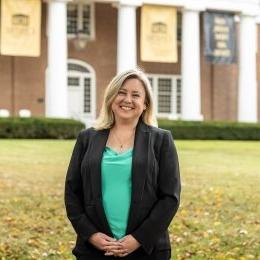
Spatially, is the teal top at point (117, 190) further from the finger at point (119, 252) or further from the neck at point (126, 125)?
the neck at point (126, 125)

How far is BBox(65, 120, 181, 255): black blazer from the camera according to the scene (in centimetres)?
409

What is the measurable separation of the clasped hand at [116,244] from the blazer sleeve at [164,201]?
38mm

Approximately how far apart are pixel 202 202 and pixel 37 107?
25254mm

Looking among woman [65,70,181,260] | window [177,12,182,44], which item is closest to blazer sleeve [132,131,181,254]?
woman [65,70,181,260]

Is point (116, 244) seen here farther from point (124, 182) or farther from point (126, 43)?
point (126, 43)

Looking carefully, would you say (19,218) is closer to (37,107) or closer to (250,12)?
(37,107)

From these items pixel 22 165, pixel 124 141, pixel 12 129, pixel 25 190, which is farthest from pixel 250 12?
pixel 124 141

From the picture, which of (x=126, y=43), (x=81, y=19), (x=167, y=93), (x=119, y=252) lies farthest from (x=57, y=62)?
(x=119, y=252)

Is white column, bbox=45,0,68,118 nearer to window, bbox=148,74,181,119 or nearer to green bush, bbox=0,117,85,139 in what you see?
green bush, bbox=0,117,85,139

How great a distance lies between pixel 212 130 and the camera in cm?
3020

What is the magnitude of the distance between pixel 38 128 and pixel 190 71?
9.95 meters

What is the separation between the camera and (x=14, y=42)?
30.6 metres

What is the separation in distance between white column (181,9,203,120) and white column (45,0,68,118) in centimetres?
563

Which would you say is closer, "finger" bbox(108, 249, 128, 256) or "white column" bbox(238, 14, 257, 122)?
"finger" bbox(108, 249, 128, 256)
